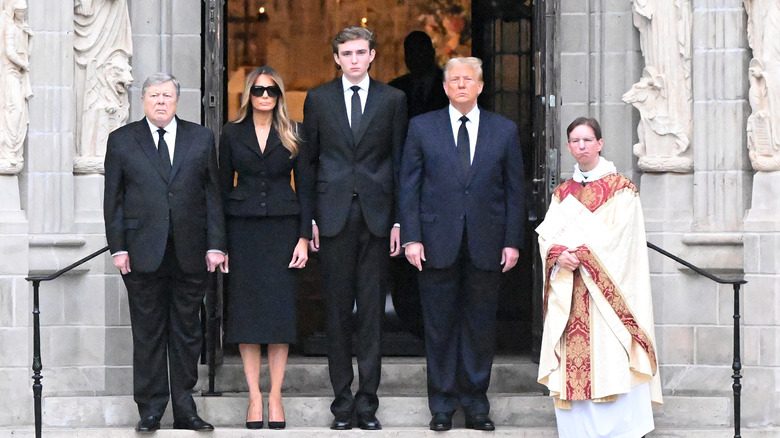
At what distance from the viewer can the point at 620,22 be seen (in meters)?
9.55

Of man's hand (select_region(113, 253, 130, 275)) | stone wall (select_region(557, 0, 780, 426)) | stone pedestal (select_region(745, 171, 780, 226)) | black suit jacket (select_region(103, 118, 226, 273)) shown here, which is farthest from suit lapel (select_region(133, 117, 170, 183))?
stone pedestal (select_region(745, 171, 780, 226))

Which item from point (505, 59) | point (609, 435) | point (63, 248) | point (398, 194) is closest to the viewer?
point (609, 435)

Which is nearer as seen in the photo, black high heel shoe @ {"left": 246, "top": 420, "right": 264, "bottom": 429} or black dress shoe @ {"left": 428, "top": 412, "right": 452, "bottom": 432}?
black dress shoe @ {"left": 428, "top": 412, "right": 452, "bottom": 432}

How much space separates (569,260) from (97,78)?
3.45m

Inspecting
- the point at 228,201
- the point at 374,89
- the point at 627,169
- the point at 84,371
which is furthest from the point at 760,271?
the point at 84,371

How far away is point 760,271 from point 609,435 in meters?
1.73

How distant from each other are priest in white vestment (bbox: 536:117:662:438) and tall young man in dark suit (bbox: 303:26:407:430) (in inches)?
40.2

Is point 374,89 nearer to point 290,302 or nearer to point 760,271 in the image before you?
point 290,302

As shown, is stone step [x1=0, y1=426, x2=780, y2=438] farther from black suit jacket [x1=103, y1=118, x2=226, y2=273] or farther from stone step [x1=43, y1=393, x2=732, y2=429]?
black suit jacket [x1=103, y1=118, x2=226, y2=273]

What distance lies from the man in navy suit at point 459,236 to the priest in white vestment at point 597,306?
45 centimetres

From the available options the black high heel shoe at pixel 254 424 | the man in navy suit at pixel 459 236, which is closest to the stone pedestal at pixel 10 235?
the black high heel shoe at pixel 254 424

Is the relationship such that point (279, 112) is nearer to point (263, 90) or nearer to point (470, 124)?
point (263, 90)

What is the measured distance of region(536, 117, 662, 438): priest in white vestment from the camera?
25.4ft

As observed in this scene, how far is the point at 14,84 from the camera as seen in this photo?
29.3 feet
